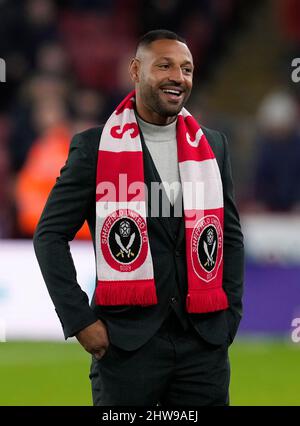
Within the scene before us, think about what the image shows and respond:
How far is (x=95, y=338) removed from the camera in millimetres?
4066

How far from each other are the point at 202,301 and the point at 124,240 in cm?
36

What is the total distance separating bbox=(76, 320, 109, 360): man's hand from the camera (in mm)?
4066

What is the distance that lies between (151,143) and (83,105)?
24.8ft

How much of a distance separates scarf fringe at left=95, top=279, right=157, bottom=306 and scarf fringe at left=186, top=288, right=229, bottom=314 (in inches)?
5.2

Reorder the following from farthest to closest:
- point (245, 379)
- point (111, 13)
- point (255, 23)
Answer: point (255, 23), point (111, 13), point (245, 379)

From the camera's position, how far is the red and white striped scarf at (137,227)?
4.12 meters

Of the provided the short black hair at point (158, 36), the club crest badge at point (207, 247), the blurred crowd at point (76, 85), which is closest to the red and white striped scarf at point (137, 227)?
the club crest badge at point (207, 247)

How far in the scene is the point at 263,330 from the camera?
941 centimetres

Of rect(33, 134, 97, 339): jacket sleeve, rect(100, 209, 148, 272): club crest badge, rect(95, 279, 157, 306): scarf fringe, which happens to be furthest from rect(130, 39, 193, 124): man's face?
rect(95, 279, 157, 306): scarf fringe

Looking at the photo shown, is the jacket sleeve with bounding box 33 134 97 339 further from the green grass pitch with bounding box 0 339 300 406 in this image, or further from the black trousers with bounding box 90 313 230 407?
the green grass pitch with bounding box 0 339 300 406

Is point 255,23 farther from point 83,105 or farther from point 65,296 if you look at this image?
point 65,296

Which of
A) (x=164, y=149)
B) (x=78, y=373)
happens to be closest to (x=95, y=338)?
(x=164, y=149)
